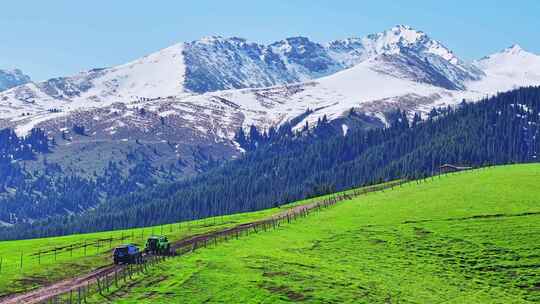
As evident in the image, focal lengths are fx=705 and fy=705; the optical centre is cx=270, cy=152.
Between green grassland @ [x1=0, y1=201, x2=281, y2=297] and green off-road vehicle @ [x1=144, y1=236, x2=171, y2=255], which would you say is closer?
green grassland @ [x1=0, y1=201, x2=281, y2=297]

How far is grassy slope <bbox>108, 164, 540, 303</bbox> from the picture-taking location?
231 feet

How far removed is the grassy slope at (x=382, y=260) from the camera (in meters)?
70.3

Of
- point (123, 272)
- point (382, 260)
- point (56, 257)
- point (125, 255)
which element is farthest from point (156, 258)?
point (382, 260)

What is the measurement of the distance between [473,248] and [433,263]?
867 cm

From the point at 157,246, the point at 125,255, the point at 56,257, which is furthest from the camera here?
the point at 56,257

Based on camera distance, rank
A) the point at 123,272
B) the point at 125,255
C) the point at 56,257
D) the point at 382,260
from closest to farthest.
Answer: the point at 123,272
the point at 382,260
the point at 125,255
the point at 56,257

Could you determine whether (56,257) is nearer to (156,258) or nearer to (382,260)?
(156,258)

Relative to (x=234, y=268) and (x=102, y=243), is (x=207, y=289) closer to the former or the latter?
(x=234, y=268)

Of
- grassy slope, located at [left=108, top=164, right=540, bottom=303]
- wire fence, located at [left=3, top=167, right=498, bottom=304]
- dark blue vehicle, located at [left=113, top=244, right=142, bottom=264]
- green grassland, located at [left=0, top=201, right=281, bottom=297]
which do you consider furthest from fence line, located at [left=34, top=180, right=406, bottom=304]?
green grassland, located at [left=0, top=201, right=281, bottom=297]

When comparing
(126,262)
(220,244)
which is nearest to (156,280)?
(126,262)

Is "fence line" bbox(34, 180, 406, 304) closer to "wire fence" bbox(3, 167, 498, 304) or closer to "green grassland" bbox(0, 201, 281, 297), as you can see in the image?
"wire fence" bbox(3, 167, 498, 304)

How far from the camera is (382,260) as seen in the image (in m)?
88.8

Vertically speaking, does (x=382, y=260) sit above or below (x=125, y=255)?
below

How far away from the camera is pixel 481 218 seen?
110 meters
